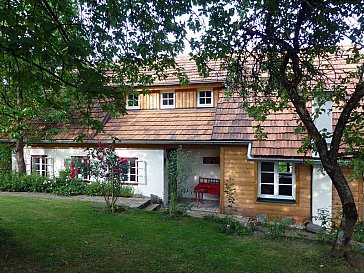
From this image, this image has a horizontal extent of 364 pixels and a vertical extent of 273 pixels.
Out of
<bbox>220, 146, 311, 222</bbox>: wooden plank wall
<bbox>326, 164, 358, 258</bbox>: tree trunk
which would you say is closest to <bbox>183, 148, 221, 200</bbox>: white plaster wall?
<bbox>220, 146, 311, 222</bbox>: wooden plank wall

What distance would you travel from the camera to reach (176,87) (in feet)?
42.0

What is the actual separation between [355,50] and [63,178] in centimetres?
1150

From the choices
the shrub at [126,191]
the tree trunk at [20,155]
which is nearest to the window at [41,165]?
the tree trunk at [20,155]

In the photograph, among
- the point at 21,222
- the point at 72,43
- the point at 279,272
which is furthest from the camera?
the point at 21,222

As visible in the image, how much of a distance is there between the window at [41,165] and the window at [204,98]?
7.23m

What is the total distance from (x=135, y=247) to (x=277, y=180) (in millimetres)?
5924

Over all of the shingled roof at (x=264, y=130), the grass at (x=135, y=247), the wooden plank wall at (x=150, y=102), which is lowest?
the grass at (x=135, y=247)

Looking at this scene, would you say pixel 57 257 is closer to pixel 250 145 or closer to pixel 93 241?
pixel 93 241

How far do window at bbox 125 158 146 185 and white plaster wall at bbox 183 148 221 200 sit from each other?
9.70ft

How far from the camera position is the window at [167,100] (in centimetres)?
1334

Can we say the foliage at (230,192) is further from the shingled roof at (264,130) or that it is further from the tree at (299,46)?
the tree at (299,46)

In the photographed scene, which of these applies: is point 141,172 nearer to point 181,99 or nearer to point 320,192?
point 181,99

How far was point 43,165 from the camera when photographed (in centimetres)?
1378

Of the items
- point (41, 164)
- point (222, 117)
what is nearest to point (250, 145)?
point (222, 117)
